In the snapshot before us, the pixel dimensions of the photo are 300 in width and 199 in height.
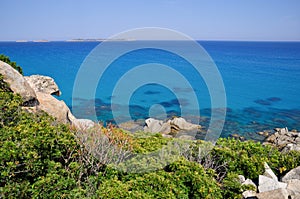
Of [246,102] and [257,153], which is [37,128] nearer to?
[257,153]

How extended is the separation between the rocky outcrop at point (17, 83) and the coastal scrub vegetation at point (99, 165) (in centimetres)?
153

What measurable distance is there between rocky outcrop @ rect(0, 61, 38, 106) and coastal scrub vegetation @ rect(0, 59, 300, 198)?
153cm

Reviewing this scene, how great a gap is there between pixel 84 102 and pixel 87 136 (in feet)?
62.1

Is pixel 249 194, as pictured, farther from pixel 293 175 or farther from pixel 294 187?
pixel 293 175

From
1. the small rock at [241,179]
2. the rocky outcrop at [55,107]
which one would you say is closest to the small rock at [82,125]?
the rocky outcrop at [55,107]

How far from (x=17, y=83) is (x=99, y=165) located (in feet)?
18.6

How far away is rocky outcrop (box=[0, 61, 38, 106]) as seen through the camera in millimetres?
9217

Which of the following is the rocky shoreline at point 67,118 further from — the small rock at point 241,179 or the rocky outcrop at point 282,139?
the small rock at point 241,179

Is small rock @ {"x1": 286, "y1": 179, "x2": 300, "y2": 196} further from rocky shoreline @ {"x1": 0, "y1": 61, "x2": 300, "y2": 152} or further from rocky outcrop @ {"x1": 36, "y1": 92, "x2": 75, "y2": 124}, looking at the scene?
rocky outcrop @ {"x1": 36, "y1": 92, "x2": 75, "y2": 124}

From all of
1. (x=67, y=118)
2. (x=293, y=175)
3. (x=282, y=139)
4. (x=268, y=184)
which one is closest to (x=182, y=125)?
(x=282, y=139)

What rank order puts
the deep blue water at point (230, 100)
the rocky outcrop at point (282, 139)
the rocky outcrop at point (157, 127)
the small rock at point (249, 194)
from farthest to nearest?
1. the deep blue water at point (230, 100)
2. the rocky outcrop at point (157, 127)
3. the rocky outcrop at point (282, 139)
4. the small rock at point (249, 194)

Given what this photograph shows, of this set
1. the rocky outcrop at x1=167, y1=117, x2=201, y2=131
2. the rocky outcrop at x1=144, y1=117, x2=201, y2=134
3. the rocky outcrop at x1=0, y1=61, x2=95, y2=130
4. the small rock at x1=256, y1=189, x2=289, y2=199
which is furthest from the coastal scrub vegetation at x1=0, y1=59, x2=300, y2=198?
the rocky outcrop at x1=167, y1=117, x2=201, y2=131

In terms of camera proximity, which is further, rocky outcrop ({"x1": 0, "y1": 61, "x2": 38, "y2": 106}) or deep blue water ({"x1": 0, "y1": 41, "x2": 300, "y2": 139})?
deep blue water ({"x1": 0, "y1": 41, "x2": 300, "y2": 139})

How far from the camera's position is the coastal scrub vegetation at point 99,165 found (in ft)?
15.9
